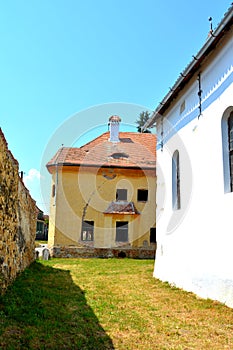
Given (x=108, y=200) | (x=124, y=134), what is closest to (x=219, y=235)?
(x=108, y=200)

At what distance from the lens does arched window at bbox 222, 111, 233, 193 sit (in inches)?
269

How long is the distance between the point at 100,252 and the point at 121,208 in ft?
10.1

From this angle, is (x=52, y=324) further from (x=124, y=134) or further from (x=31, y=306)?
(x=124, y=134)

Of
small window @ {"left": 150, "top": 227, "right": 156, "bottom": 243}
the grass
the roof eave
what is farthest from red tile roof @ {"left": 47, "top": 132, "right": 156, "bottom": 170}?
the grass

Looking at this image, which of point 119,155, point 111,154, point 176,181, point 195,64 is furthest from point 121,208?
point 195,64

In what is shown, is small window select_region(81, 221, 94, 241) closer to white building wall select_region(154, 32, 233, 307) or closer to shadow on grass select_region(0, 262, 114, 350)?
white building wall select_region(154, 32, 233, 307)

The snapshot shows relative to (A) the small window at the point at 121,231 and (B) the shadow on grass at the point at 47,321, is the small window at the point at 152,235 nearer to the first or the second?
(A) the small window at the point at 121,231

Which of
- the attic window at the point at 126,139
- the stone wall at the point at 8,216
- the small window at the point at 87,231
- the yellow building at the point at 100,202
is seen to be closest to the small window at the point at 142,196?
the yellow building at the point at 100,202

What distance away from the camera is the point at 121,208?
20.2 meters

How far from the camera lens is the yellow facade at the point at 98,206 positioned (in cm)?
1989

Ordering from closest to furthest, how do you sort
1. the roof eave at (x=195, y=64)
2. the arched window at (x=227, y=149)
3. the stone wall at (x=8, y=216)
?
the stone wall at (x=8, y=216), the roof eave at (x=195, y=64), the arched window at (x=227, y=149)

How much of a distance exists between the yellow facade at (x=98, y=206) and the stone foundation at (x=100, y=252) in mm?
258

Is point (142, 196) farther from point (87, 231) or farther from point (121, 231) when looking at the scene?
point (87, 231)

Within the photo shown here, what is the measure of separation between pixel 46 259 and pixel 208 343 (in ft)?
44.0
